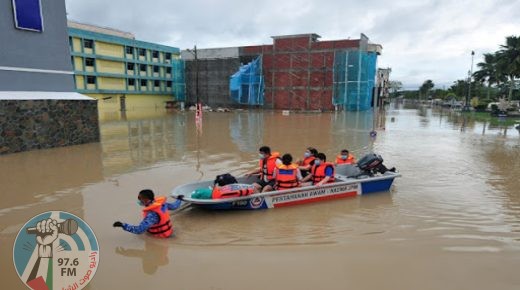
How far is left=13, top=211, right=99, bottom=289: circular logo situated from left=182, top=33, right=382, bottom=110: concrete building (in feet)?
124

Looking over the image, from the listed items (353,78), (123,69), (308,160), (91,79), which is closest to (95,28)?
(123,69)

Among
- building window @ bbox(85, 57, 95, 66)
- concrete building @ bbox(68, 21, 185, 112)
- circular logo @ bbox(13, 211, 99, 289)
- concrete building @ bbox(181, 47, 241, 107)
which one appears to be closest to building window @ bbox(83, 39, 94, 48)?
concrete building @ bbox(68, 21, 185, 112)

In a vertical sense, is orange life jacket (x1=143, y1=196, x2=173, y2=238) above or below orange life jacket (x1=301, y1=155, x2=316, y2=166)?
below

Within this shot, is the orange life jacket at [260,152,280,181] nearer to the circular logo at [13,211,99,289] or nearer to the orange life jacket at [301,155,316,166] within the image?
the orange life jacket at [301,155,316,166]

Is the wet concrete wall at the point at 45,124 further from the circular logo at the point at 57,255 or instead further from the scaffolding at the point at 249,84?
the scaffolding at the point at 249,84

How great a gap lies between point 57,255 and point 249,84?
40.9m

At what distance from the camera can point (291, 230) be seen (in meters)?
5.75

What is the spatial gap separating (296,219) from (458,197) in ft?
13.2

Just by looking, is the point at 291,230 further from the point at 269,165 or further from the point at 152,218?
the point at 152,218

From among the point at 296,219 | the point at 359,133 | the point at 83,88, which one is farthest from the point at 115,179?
the point at 83,88

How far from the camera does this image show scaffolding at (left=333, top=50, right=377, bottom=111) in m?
38.1

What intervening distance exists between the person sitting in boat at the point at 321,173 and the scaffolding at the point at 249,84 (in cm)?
3600

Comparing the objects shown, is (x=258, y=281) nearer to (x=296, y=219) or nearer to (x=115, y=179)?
(x=296, y=219)

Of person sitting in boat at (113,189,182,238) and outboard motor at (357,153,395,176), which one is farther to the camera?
outboard motor at (357,153,395,176)
